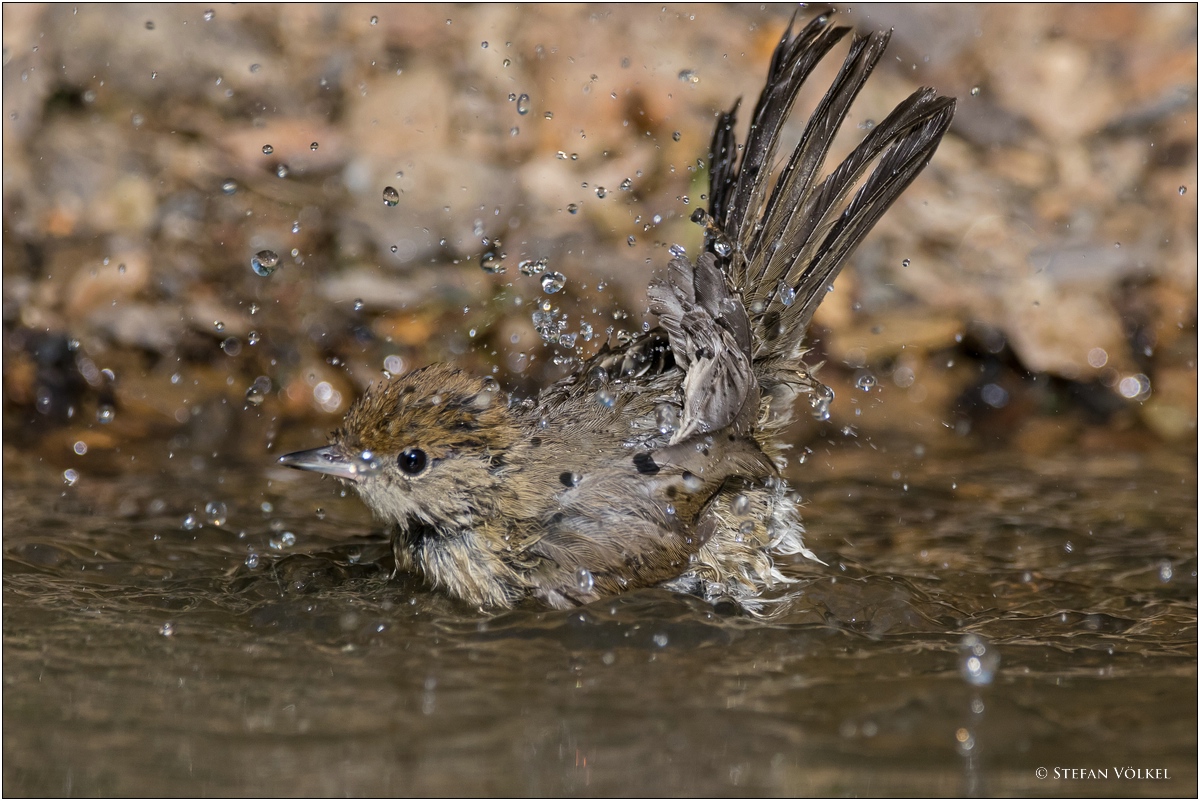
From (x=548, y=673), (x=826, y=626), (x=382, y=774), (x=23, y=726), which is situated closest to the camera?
(x=382, y=774)

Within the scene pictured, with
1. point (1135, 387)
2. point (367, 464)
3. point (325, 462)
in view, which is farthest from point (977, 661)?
point (1135, 387)

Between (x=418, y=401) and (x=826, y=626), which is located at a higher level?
(x=418, y=401)

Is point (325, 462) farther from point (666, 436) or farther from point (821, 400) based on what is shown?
point (821, 400)

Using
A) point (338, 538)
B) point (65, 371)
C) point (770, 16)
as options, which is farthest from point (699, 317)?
point (770, 16)

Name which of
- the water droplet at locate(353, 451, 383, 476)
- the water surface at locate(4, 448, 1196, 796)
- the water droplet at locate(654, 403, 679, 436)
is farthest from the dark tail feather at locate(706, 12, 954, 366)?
the water droplet at locate(353, 451, 383, 476)

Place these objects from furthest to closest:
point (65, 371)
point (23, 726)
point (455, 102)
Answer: point (455, 102), point (65, 371), point (23, 726)

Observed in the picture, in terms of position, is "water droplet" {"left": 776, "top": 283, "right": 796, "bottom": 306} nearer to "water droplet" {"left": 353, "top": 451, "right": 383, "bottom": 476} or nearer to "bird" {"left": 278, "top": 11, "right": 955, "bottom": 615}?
"bird" {"left": 278, "top": 11, "right": 955, "bottom": 615}

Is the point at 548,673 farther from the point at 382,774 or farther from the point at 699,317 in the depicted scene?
the point at 699,317
